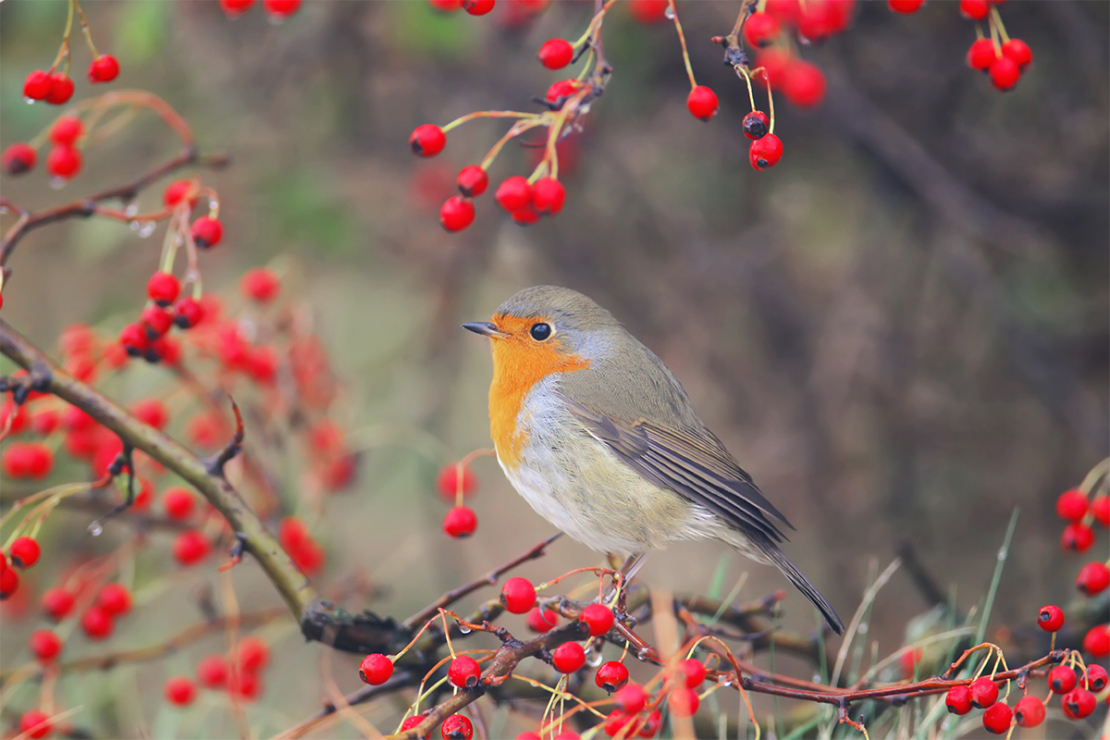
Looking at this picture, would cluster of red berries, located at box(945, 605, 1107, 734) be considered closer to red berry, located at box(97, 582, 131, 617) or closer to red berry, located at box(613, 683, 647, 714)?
red berry, located at box(613, 683, 647, 714)

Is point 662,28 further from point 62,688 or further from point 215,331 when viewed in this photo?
point 62,688

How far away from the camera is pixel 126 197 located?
2.03 meters

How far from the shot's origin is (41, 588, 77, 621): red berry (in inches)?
98.5

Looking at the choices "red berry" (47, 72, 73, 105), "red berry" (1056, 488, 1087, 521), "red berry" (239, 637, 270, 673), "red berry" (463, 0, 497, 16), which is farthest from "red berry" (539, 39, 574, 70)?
"red berry" (239, 637, 270, 673)

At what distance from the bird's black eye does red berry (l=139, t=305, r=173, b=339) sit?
0.73 meters

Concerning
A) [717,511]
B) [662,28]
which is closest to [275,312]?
[662,28]

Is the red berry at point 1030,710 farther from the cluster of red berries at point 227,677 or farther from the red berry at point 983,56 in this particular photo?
the cluster of red berries at point 227,677

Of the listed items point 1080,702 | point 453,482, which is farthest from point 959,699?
point 453,482

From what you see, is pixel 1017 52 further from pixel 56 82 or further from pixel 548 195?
pixel 56 82

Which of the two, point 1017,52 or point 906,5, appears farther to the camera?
point 1017,52

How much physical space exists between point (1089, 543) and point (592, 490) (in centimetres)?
105

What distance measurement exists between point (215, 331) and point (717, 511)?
1.41m

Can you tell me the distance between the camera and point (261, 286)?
285 cm

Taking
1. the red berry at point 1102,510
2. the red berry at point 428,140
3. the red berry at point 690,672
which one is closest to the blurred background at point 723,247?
the red berry at point 428,140
